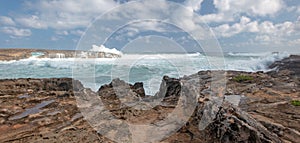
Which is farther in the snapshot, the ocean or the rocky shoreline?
Answer: the ocean

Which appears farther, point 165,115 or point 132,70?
point 132,70

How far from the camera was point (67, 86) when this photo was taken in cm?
1144

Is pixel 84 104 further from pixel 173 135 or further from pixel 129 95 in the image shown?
pixel 173 135

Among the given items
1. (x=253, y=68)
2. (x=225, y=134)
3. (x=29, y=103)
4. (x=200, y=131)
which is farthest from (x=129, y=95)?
(x=253, y=68)

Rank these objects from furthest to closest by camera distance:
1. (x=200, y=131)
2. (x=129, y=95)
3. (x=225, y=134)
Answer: (x=129, y=95), (x=200, y=131), (x=225, y=134)

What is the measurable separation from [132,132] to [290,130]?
3089 mm

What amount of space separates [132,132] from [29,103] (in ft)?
14.7

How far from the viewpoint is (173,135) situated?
451cm

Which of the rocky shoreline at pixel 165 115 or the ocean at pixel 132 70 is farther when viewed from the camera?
the ocean at pixel 132 70

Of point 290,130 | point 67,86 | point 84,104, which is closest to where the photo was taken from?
point 290,130

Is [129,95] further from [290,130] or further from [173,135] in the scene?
[290,130]

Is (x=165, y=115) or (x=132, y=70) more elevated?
(x=132, y=70)

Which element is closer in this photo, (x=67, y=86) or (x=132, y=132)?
(x=132, y=132)

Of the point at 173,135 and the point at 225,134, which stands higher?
the point at 225,134
